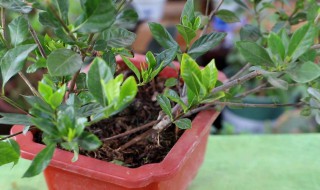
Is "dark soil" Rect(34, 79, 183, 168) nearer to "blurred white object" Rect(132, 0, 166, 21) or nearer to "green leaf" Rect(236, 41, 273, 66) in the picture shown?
"green leaf" Rect(236, 41, 273, 66)

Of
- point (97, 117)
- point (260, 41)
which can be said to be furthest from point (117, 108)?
point (260, 41)

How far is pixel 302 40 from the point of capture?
0.54 meters

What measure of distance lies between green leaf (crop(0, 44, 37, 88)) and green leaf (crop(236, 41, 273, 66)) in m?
0.25

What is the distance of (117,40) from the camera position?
1.96 ft

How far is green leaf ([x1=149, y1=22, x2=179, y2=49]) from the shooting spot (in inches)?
26.1

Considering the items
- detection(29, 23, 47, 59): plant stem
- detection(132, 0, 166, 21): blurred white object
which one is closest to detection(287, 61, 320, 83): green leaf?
detection(29, 23, 47, 59): plant stem

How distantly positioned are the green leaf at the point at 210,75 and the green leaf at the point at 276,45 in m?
0.07

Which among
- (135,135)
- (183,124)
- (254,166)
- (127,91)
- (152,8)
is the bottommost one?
(152,8)

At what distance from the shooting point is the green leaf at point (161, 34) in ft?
2.17

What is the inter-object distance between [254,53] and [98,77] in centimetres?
19

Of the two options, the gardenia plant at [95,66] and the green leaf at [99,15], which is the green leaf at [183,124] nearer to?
the gardenia plant at [95,66]

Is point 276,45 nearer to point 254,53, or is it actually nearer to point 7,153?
point 254,53

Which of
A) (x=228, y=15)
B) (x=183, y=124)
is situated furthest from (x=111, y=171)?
(x=228, y=15)

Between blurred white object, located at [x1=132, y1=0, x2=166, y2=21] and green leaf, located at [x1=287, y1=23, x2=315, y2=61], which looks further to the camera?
blurred white object, located at [x1=132, y1=0, x2=166, y2=21]
